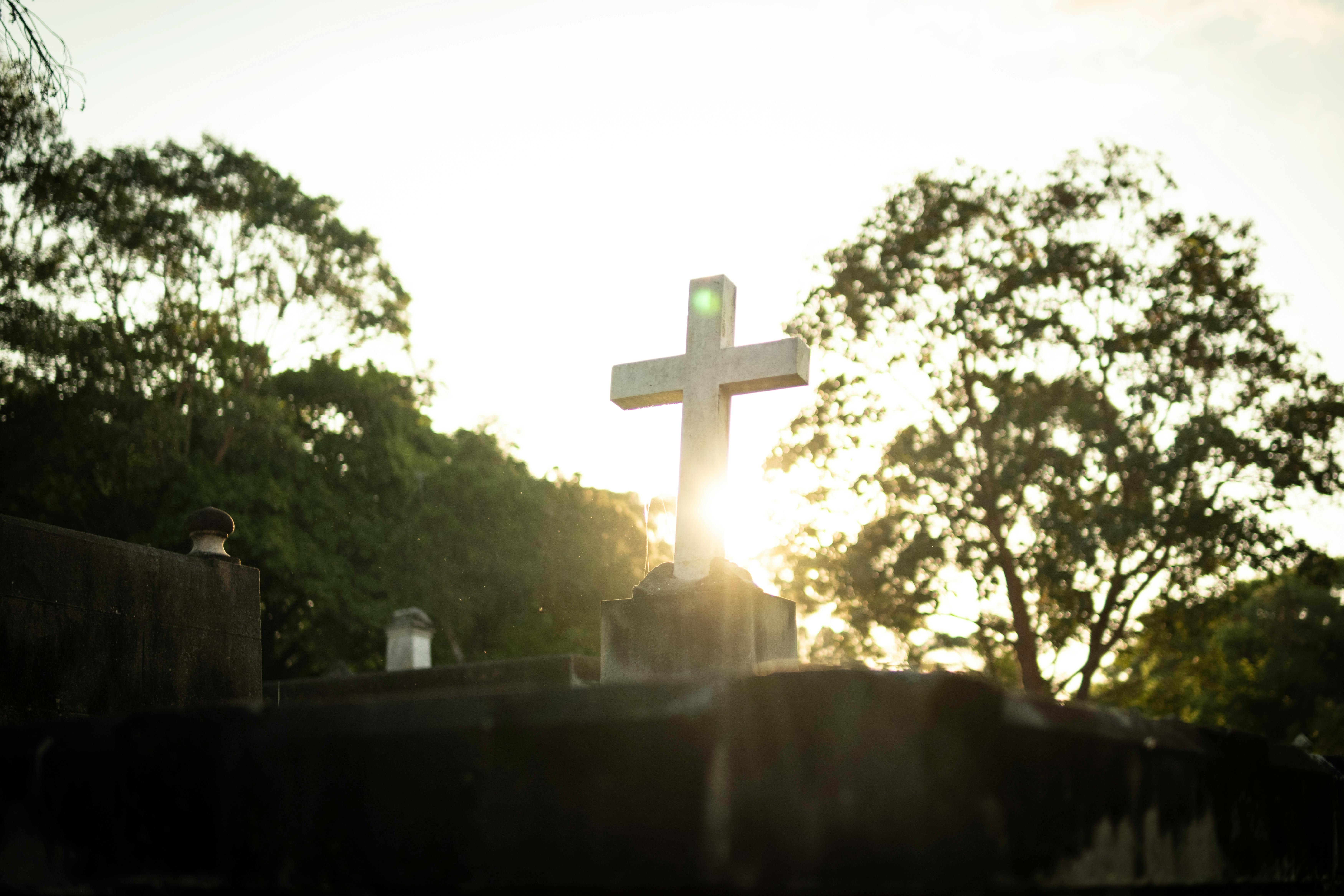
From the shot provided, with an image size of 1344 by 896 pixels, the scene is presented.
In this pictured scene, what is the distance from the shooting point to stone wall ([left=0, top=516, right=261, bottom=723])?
15.2 ft

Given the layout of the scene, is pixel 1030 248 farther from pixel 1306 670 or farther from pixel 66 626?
pixel 1306 670

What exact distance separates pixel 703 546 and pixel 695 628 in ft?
1.85

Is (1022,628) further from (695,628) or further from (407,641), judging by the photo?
(695,628)

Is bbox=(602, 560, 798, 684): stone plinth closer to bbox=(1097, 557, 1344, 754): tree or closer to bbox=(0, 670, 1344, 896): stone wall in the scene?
bbox=(0, 670, 1344, 896): stone wall

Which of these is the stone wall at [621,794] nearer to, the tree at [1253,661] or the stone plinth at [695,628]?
the stone plinth at [695,628]

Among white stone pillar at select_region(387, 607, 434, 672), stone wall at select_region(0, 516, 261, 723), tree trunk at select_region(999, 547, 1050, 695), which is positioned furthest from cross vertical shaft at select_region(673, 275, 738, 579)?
white stone pillar at select_region(387, 607, 434, 672)

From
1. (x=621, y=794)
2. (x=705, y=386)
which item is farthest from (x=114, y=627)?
(x=621, y=794)

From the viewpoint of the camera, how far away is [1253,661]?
37.9 metres

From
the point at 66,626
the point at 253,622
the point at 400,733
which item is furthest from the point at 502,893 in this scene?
the point at 253,622

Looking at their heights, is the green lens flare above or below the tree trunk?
above

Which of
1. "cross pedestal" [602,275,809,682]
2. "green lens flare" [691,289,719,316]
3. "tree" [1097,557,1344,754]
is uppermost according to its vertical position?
"green lens flare" [691,289,719,316]

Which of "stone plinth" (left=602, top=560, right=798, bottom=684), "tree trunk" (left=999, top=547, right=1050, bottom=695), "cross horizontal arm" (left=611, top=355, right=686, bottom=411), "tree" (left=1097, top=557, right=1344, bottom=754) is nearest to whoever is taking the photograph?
"stone plinth" (left=602, top=560, right=798, bottom=684)

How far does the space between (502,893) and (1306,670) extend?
1599 inches

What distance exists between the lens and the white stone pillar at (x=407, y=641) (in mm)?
17938
